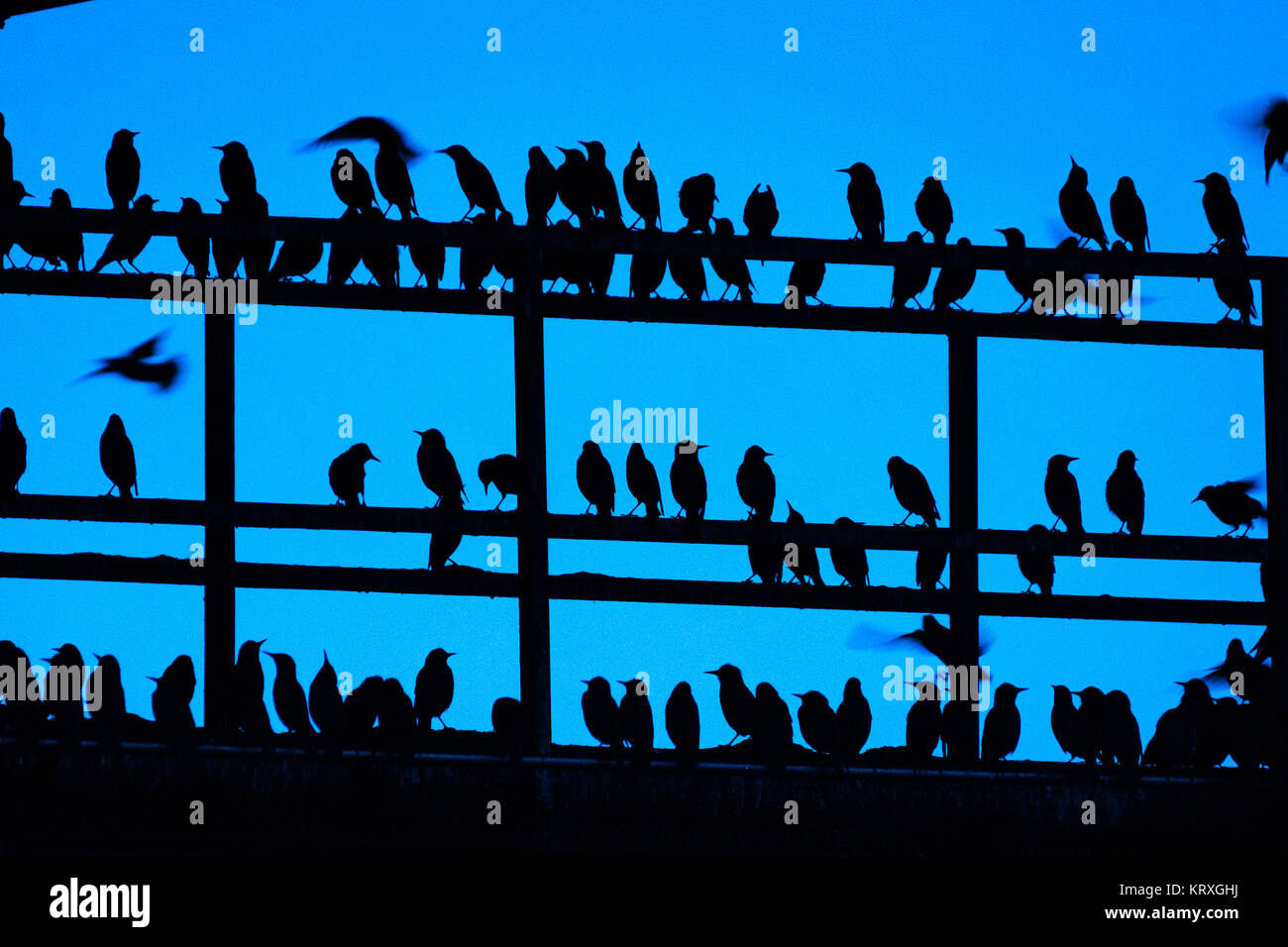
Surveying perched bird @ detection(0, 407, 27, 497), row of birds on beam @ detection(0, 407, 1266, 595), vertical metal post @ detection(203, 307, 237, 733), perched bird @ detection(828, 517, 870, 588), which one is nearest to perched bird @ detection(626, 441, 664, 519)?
row of birds on beam @ detection(0, 407, 1266, 595)

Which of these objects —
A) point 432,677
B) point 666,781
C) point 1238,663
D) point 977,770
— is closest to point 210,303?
point 432,677

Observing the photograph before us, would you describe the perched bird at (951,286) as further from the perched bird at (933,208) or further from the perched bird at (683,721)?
the perched bird at (683,721)

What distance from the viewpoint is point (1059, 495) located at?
1105 centimetres

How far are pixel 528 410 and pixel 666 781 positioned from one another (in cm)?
154

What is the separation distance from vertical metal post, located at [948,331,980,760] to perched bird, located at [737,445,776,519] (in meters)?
0.76

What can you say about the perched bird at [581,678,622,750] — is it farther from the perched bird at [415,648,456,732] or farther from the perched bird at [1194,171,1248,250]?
the perched bird at [1194,171,1248,250]

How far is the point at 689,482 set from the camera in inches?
417

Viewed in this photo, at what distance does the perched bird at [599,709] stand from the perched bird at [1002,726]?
1.58 m

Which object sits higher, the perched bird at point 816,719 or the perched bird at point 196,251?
the perched bird at point 196,251

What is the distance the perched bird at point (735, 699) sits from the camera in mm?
10766

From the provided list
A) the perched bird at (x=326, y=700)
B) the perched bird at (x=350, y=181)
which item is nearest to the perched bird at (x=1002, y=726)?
the perched bird at (x=326, y=700)

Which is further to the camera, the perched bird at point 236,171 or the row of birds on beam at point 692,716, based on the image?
the perched bird at point 236,171

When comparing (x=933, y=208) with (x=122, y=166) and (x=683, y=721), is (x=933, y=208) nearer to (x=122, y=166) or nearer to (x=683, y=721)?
(x=683, y=721)

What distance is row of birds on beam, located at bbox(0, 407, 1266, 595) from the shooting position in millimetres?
10477
